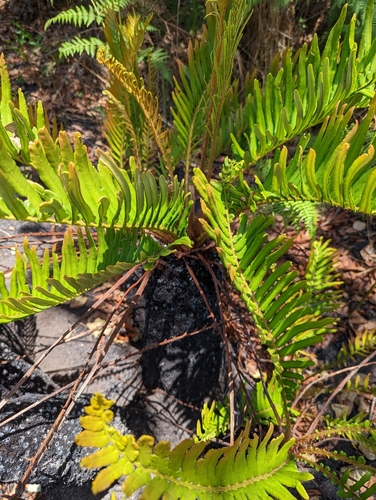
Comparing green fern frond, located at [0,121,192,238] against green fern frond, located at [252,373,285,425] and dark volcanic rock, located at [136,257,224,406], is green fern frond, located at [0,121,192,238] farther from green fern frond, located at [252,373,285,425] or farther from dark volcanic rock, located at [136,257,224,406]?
green fern frond, located at [252,373,285,425]

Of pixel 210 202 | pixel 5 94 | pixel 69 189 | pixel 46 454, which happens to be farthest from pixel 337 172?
pixel 46 454

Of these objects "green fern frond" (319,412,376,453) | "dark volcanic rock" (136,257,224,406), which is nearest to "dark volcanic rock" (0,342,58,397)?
"dark volcanic rock" (136,257,224,406)

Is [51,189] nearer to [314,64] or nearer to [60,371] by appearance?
[314,64]

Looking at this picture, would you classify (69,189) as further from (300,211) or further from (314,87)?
(300,211)

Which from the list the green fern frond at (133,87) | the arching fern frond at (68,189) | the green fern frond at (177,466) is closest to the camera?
the green fern frond at (177,466)

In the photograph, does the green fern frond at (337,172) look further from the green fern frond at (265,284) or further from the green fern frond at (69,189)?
the green fern frond at (69,189)

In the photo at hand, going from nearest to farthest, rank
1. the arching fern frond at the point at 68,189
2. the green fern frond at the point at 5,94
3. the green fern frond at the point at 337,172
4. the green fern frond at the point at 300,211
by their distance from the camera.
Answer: the arching fern frond at the point at 68,189 < the green fern frond at the point at 337,172 < the green fern frond at the point at 5,94 < the green fern frond at the point at 300,211

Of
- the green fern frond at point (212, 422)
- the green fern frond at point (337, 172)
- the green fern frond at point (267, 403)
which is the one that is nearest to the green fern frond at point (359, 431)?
the green fern frond at point (267, 403)

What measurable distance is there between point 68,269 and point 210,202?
1.19 ft

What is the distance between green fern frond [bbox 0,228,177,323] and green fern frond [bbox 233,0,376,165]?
464 mm

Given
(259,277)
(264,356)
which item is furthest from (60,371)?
(259,277)

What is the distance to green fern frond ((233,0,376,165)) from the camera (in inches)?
38.5

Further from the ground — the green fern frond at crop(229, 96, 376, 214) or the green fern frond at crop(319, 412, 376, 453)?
the green fern frond at crop(229, 96, 376, 214)

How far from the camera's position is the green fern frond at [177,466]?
0.46 m
